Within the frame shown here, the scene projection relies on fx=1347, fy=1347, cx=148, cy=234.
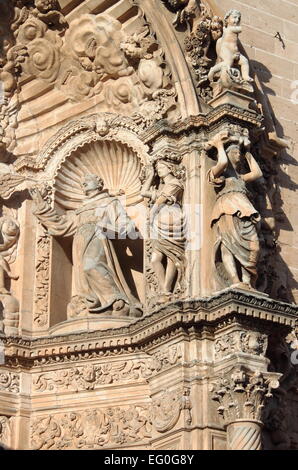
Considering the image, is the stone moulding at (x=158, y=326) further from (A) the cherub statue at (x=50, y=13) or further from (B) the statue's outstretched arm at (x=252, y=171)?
(A) the cherub statue at (x=50, y=13)

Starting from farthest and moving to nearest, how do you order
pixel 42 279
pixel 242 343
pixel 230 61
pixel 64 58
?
pixel 64 58
pixel 42 279
pixel 230 61
pixel 242 343

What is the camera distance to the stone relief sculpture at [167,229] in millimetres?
14117

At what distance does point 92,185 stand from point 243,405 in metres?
3.55

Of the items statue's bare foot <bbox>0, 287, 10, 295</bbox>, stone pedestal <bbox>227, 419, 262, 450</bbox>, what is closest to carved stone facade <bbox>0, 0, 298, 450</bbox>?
stone pedestal <bbox>227, 419, 262, 450</bbox>

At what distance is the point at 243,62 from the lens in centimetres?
1473

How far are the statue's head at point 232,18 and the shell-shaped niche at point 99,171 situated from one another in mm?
1868

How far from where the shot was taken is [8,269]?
50.3 ft

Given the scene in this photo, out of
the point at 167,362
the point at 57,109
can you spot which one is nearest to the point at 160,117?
the point at 57,109

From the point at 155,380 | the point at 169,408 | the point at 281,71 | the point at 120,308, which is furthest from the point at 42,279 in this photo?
the point at 281,71

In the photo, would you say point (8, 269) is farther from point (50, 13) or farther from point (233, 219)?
point (50, 13)

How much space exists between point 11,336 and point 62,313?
817 millimetres

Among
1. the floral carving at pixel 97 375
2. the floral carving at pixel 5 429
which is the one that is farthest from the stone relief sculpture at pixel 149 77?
the floral carving at pixel 5 429
